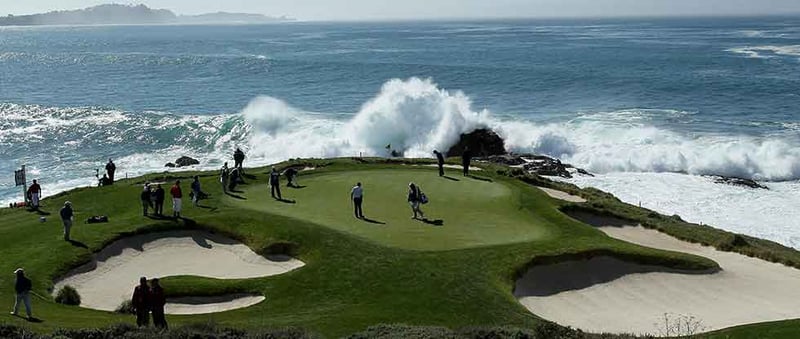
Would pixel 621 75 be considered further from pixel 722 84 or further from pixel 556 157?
pixel 556 157

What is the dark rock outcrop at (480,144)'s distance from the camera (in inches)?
2459

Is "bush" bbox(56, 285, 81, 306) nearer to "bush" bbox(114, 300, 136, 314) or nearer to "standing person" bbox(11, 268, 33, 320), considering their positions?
"bush" bbox(114, 300, 136, 314)

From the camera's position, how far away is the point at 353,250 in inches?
949

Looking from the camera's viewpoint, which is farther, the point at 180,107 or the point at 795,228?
the point at 180,107

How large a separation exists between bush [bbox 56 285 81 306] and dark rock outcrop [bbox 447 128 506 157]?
4356cm

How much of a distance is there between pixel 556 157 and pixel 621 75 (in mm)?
55451

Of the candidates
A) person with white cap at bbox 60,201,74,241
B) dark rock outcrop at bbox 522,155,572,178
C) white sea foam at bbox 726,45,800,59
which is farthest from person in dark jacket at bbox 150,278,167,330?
white sea foam at bbox 726,45,800,59

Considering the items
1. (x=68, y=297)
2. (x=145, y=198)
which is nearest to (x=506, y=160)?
(x=145, y=198)

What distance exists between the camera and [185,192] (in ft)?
109

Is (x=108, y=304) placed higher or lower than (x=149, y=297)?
lower

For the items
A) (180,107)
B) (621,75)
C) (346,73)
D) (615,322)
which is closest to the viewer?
(615,322)

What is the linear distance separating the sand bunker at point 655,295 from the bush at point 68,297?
42.6 feet

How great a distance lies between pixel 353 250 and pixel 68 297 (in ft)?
28.1

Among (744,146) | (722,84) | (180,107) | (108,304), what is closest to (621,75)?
(722,84)
